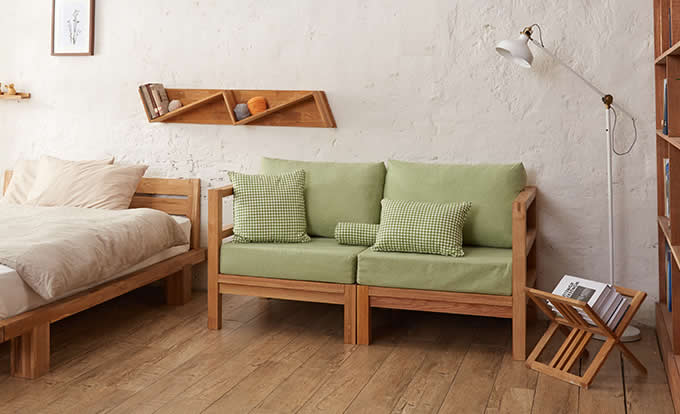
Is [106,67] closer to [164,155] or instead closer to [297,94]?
[164,155]

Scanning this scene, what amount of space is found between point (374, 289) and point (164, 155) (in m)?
1.94

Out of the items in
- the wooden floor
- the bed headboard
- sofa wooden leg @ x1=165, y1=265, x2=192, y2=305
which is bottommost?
the wooden floor

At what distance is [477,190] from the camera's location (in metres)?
3.66

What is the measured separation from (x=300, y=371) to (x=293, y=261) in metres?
0.63

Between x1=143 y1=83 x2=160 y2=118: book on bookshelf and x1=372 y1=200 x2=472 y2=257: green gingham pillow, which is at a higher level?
x1=143 y1=83 x2=160 y2=118: book on bookshelf

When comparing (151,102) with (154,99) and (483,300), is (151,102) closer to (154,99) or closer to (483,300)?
(154,99)

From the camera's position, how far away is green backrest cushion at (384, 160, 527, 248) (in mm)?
3607

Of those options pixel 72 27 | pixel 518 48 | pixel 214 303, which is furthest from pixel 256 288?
pixel 72 27

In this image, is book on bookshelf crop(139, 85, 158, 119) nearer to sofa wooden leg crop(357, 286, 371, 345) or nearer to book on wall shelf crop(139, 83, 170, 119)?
book on wall shelf crop(139, 83, 170, 119)

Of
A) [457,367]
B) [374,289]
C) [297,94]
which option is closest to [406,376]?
[457,367]

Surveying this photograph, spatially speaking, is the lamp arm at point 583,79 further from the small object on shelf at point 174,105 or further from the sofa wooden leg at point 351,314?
the small object on shelf at point 174,105

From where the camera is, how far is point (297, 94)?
13.7 ft

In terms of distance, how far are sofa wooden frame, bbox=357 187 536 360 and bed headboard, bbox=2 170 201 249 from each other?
150 cm

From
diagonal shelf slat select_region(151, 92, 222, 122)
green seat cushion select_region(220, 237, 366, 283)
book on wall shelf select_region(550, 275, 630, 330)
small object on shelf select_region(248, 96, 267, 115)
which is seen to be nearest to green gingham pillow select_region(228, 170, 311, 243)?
green seat cushion select_region(220, 237, 366, 283)
